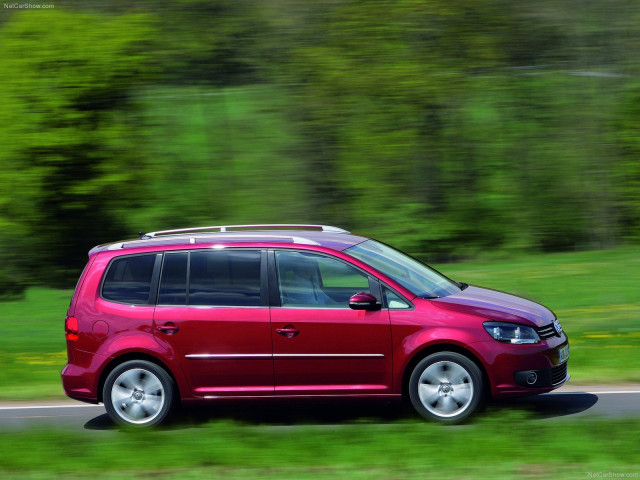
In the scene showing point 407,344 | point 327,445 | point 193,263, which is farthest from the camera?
point 193,263

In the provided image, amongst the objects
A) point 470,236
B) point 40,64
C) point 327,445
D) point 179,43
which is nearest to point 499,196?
point 470,236

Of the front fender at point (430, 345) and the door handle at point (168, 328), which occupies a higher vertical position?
the door handle at point (168, 328)

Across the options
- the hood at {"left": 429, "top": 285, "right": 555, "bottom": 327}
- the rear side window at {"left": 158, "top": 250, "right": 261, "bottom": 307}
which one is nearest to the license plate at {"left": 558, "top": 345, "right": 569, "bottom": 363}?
the hood at {"left": 429, "top": 285, "right": 555, "bottom": 327}

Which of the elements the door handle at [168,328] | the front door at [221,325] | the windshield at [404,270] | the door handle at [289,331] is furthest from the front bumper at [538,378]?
the door handle at [168,328]

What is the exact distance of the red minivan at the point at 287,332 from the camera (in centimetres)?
762

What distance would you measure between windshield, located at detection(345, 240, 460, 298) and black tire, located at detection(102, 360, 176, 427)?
6.33ft

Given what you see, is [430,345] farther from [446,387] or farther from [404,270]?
[404,270]

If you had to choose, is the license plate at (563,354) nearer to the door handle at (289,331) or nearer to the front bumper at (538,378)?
the front bumper at (538,378)

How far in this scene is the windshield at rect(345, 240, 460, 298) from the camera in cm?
800

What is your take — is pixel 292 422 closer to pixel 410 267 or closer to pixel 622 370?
pixel 410 267

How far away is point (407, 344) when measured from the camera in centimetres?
762

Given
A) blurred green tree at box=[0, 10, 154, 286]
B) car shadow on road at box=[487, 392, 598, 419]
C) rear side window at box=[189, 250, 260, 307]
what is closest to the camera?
rear side window at box=[189, 250, 260, 307]

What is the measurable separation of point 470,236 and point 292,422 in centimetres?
1366

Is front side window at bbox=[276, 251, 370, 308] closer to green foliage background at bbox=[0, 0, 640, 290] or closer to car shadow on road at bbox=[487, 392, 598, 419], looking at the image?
car shadow on road at bbox=[487, 392, 598, 419]
